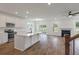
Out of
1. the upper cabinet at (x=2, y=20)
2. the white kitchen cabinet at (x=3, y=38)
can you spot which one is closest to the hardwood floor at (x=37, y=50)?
the white kitchen cabinet at (x=3, y=38)

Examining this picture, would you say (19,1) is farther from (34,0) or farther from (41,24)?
(41,24)

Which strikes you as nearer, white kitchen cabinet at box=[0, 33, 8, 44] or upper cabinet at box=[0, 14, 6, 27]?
white kitchen cabinet at box=[0, 33, 8, 44]

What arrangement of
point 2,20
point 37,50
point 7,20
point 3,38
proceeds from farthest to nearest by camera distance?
point 7,20
point 2,20
point 3,38
point 37,50

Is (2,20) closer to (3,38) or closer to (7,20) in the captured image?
(7,20)

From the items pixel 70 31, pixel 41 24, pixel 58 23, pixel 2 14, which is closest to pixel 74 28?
pixel 70 31

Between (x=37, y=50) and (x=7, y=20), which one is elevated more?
(x=7, y=20)

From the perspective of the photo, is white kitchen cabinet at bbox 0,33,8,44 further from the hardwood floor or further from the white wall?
the hardwood floor

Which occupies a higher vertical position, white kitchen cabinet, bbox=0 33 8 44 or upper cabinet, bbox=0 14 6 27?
upper cabinet, bbox=0 14 6 27

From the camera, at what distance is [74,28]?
13766mm

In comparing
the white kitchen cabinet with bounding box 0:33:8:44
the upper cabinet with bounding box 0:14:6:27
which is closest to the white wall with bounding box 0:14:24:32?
the upper cabinet with bounding box 0:14:6:27

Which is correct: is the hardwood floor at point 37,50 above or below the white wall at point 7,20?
below

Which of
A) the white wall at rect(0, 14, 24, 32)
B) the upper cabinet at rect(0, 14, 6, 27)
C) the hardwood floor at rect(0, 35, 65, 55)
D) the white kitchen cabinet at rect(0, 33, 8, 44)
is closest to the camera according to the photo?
the hardwood floor at rect(0, 35, 65, 55)

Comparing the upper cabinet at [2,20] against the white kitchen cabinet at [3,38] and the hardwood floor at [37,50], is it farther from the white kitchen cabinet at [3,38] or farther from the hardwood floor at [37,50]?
the hardwood floor at [37,50]

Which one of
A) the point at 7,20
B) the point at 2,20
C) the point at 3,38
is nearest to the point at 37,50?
the point at 3,38
